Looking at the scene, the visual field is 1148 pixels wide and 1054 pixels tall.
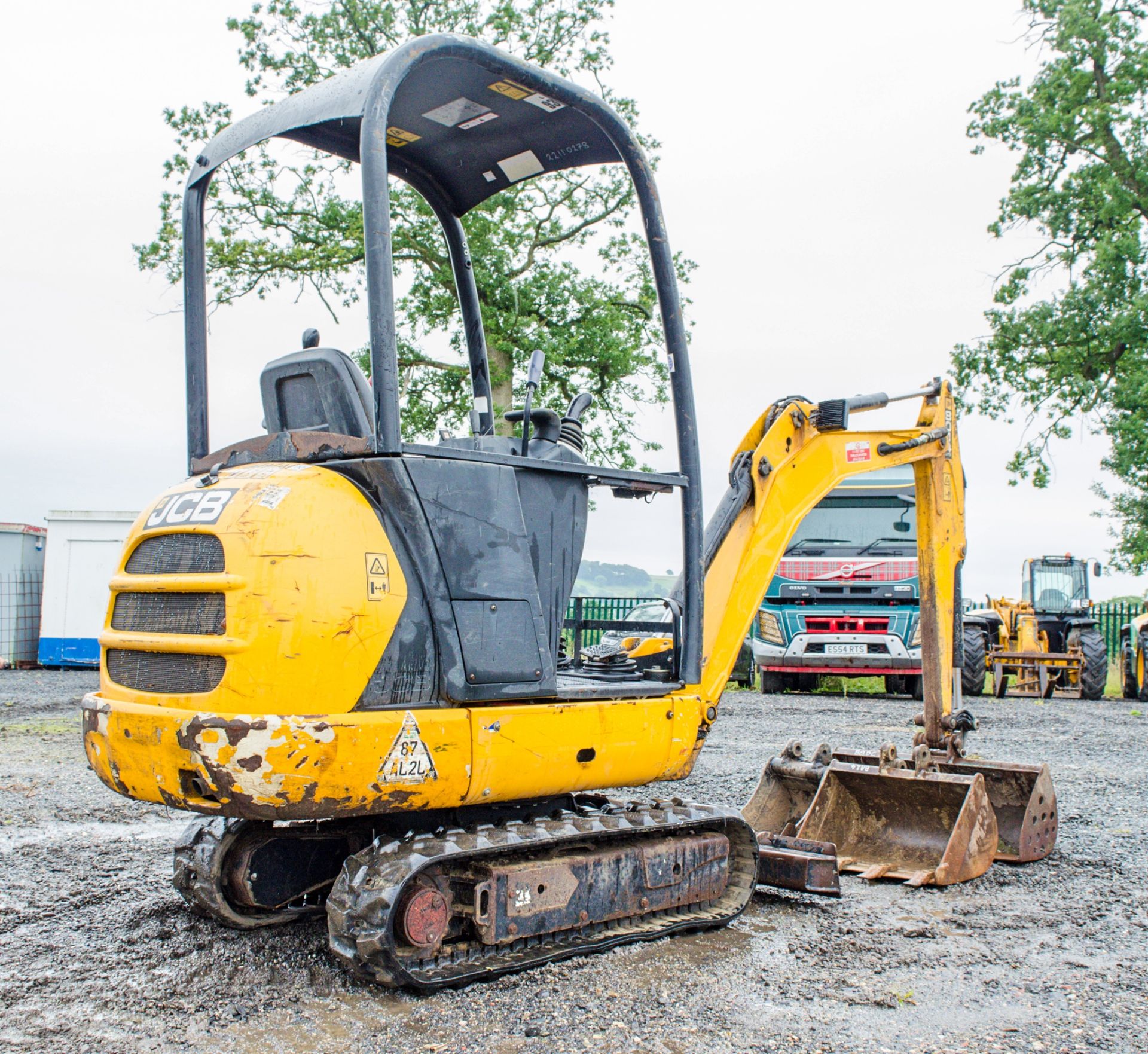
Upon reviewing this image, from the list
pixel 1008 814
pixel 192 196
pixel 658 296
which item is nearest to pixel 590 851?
pixel 658 296

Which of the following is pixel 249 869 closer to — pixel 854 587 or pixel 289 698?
pixel 289 698

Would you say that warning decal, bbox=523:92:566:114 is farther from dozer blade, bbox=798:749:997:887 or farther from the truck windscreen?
the truck windscreen

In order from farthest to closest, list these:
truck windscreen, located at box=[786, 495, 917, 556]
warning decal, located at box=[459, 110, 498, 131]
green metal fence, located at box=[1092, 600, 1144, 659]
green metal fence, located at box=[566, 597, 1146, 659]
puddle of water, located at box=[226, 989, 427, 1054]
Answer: green metal fence, located at box=[1092, 600, 1144, 659] → green metal fence, located at box=[566, 597, 1146, 659] → truck windscreen, located at box=[786, 495, 917, 556] → warning decal, located at box=[459, 110, 498, 131] → puddle of water, located at box=[226, 989, 427, 1054]

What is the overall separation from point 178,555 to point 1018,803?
168 inches

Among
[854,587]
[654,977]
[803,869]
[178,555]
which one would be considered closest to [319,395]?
[178,555]

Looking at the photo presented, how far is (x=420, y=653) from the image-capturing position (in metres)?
3.61

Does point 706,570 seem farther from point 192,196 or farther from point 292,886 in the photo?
point 192,196

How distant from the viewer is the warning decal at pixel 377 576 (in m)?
3.50

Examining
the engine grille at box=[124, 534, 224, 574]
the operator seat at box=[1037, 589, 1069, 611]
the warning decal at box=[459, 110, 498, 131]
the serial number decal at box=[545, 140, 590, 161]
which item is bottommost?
the operator seat at box=[1037, 589, 1069, 611]

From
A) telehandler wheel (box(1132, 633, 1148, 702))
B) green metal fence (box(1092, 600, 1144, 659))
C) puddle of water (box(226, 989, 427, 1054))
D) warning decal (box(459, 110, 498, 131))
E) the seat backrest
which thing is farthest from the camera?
green metal fence (box(1092, 600, 1144, 659))

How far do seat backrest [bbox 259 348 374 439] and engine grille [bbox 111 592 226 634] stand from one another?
0.74m

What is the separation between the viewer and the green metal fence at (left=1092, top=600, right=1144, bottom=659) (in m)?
21.2

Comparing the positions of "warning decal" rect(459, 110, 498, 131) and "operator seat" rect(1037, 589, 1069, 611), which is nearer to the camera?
"warning decal" rect(459, 110, 498, 131)

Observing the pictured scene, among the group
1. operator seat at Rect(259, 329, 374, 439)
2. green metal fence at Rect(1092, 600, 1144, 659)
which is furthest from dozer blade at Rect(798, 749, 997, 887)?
green metal fence at Rect(1092, 600, 1144, 659)
